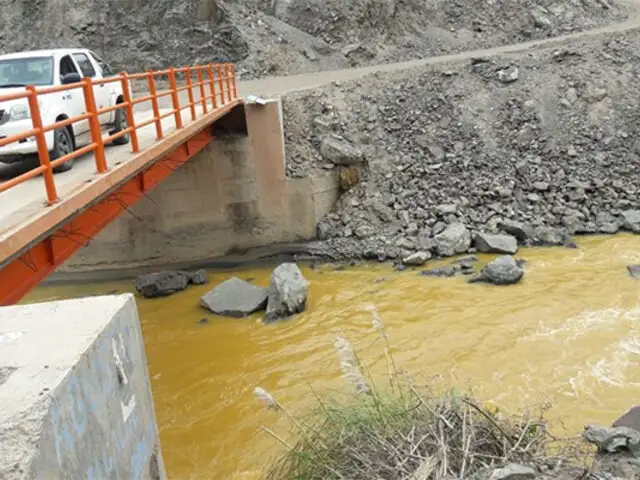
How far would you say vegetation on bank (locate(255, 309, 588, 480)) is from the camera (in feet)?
16.0

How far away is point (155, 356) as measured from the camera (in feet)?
37.3

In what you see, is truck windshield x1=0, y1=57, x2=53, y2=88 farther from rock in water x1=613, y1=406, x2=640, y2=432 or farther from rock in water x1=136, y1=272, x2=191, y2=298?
→ rock in water x1=613, y1=406, x2=640, y2=432

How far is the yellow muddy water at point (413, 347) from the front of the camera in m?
8.18

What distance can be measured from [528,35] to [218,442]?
925 inches

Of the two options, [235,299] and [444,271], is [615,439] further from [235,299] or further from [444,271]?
[235,299]

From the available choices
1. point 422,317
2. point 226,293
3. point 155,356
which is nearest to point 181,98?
point 226,293

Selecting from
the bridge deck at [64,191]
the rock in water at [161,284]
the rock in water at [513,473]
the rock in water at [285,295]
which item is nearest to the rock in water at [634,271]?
the rock in water at [285,295]

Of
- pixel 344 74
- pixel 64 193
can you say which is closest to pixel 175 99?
pixel 64 193

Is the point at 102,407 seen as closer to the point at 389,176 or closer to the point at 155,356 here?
the point at 155,356

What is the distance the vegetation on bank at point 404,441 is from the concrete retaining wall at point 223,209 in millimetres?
10483

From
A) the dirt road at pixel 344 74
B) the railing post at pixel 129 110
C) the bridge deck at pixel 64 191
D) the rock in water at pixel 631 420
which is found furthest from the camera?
the dirt road at pixel 344 74

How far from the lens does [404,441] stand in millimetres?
5016

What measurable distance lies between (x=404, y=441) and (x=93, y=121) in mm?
4890

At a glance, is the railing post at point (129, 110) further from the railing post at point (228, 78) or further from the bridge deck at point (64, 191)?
the railing post at point (228, 78)
